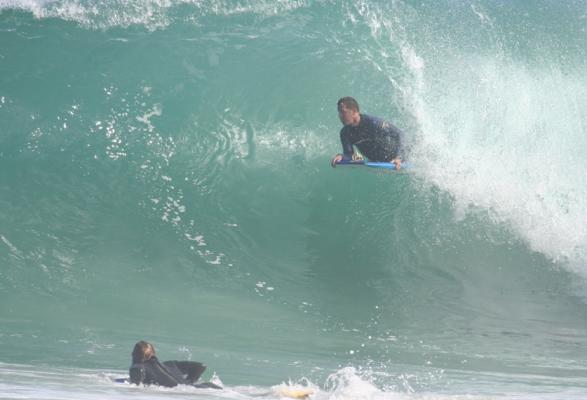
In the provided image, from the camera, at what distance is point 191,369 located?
766 centimetres

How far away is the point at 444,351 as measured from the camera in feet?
34.9

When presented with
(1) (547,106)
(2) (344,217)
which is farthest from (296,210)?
(1) (547,106)

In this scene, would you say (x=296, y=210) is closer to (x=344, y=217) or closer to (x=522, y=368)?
(x=344, y=217)

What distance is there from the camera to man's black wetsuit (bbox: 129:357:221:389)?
7.41 meters

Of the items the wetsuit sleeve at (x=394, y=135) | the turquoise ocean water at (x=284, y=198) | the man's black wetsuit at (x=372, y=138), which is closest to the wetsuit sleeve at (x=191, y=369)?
the turquoise ocean water at (x=284, y=198)

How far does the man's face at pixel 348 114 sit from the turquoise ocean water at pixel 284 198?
2.57 meters

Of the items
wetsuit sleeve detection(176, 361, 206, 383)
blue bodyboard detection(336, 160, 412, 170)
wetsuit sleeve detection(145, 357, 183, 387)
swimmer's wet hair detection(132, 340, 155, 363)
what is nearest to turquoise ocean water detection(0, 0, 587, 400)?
wetsuit sleeve detection(176, 361, 206, 383)

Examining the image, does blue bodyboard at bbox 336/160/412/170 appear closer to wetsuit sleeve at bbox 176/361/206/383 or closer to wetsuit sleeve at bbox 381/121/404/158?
wetsuit sleeve at bbox 381/121/404/158

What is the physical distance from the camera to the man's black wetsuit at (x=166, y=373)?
7406 millimetres

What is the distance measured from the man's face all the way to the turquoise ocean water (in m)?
2.57

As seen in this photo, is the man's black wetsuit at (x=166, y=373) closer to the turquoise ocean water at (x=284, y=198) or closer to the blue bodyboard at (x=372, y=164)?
the turquoise ocean water at (x=284, y=198)

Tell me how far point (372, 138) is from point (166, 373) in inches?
159

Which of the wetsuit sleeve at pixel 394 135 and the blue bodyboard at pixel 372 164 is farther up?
the wetsuit sleeve at pixel 394 135

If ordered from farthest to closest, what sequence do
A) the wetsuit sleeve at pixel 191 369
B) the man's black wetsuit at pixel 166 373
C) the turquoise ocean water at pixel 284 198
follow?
the turquoise ocean water at pixel 284 198
the wetsuit sleeve at pixel 191 369
the man's black wetsuit at pixel 166 373
